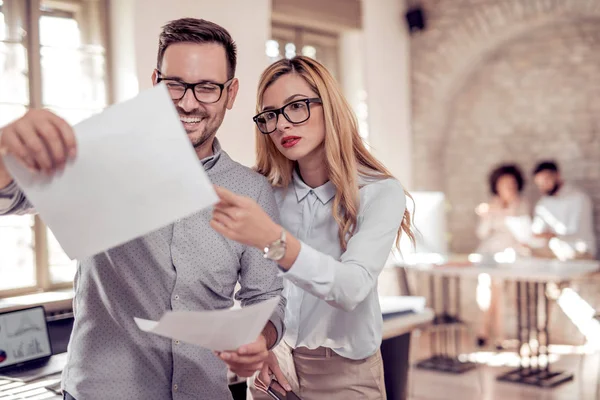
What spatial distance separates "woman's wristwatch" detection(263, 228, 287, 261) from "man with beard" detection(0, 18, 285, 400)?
189mm

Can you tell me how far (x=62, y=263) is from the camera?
435 centimetres

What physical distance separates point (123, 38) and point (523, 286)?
4.65 meters

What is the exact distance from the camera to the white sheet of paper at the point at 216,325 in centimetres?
103

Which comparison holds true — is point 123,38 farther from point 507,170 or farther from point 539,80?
point 539,80

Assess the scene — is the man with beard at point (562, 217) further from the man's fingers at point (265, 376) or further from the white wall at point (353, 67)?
the man's fingers at point (265, 376)

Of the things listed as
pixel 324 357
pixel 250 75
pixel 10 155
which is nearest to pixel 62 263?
pixel 250 75

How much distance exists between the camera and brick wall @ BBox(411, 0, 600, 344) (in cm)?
672

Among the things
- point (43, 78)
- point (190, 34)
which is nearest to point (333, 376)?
point (190, 34)

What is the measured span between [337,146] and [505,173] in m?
5.32

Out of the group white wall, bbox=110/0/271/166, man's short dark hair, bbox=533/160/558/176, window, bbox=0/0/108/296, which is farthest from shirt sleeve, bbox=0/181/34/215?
man's short dark hair, bbox=533/160/558/176

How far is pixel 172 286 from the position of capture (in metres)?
1.39

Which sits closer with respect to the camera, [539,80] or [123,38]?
[123,38]

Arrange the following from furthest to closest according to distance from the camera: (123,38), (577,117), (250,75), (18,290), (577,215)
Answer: (577,117) → (577,215) → (250,75) → (123,38) → (18,290)

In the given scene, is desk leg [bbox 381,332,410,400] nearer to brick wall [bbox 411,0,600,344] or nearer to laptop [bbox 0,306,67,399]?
laptop [bbox 0,306,67,399]
